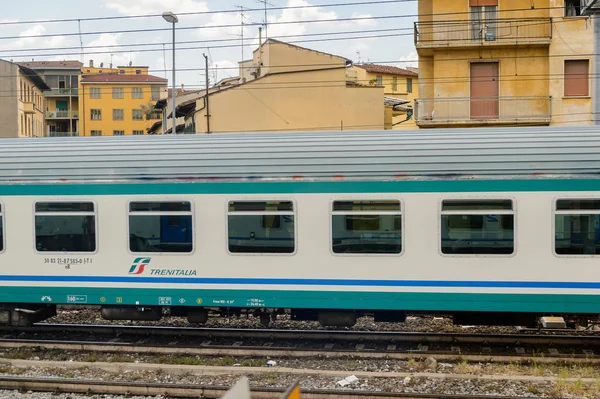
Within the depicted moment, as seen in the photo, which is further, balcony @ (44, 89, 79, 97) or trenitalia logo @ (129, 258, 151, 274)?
balcony @ (44, 89, 79, 97)

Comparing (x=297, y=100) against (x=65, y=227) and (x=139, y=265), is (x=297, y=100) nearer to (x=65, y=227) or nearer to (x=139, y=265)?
(x=65, y=227)

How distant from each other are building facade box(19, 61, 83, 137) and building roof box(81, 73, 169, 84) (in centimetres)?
708

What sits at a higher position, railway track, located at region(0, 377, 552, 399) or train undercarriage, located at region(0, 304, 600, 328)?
train undercarriage, located at region(0, 304, 600, 328)

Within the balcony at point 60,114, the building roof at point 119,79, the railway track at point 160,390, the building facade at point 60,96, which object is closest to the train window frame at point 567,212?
the railway track at point 160,390

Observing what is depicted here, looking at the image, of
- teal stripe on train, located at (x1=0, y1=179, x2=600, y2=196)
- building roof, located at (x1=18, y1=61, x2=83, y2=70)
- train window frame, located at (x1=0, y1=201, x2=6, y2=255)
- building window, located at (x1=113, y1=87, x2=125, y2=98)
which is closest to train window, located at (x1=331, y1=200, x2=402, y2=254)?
teal stripe on train, located at (x1=0, y1=179, x2=600, y2=196)

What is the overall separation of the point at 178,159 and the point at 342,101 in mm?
26028

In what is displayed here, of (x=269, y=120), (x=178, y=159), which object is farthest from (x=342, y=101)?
(x=178, y=159)

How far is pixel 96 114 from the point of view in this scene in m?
76.6

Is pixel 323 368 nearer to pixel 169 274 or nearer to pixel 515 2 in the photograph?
pixel 169 274

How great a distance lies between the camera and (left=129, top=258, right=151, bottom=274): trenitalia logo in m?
10.7

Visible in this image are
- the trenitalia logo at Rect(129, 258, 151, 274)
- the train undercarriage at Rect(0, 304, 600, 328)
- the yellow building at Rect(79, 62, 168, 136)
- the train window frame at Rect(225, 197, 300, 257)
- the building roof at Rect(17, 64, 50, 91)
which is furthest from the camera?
the yellow building at Rect(79, 62, 168, 136)

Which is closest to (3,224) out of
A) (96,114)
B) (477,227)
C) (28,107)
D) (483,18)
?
(477,227)

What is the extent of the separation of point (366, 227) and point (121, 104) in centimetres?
6997

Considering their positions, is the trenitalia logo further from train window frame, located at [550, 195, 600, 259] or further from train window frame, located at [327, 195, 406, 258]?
train window frame, located at [550, 195, 600, 259]
